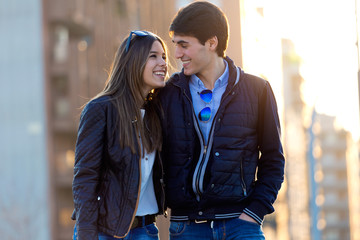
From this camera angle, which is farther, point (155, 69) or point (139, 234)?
point (155, 69)

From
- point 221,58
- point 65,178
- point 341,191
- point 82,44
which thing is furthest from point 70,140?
point 341,191

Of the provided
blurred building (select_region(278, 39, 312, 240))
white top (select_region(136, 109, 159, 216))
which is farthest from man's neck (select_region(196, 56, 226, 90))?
blurred building (select_region(278, 39, 312, 240))

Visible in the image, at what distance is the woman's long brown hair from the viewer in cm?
501

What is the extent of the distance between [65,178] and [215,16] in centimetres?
2207

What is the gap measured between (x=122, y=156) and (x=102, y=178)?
21 cm

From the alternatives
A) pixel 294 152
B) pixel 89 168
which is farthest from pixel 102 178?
pixel 294 152

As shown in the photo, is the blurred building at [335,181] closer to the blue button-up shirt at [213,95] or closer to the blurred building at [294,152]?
the blurred building at [294,152]

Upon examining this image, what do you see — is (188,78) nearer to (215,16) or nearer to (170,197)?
(215,16)

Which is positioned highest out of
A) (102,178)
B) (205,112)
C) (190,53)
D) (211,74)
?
(190,53)

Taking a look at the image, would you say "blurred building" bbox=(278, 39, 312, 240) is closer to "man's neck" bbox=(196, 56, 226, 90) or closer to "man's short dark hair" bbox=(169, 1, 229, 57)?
"man's neck" bbox=(196, 56, 226, 90)

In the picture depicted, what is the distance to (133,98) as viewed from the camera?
5152 millimetres

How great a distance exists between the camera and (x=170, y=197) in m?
5.19

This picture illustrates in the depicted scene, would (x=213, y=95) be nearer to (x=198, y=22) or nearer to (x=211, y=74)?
(x=211, y=74)

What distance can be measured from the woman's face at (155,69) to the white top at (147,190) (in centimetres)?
53
